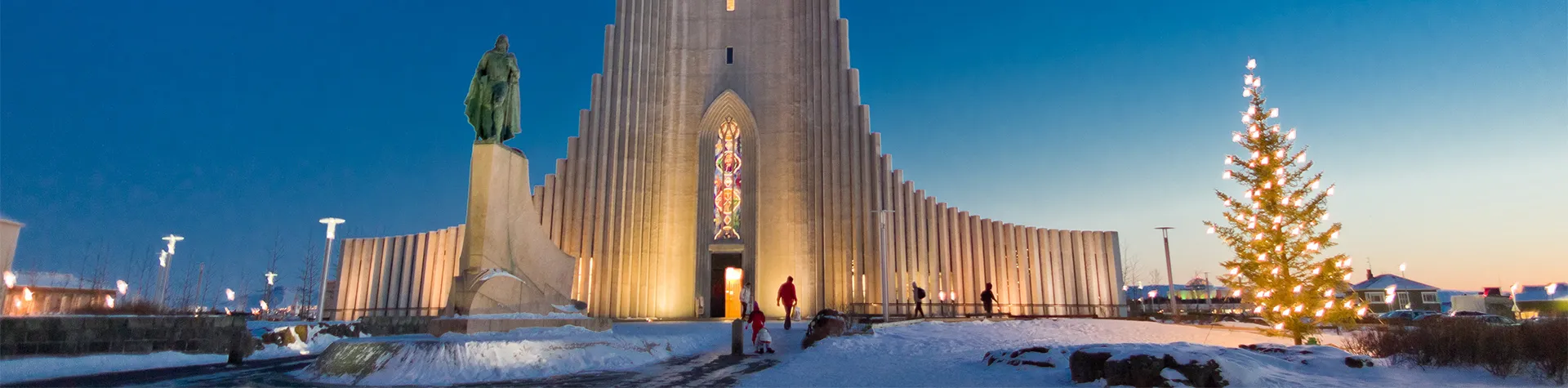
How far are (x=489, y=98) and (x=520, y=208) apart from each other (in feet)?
5.96

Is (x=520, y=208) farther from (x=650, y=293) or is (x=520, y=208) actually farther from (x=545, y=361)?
(x=650, y=293)

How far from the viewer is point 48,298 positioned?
2373cm

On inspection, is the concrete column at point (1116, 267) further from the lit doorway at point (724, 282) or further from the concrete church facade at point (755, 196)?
the lit doorway at point (724, 282)

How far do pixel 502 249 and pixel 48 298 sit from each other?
69.9ft

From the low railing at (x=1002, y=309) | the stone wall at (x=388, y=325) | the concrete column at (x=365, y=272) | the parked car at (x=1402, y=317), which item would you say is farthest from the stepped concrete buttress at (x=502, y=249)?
the concrete column at (x=365, y=272)

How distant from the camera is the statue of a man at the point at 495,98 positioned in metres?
12.5

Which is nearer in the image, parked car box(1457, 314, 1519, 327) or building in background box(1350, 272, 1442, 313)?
parked car box(1457, 314, 1519, 327)

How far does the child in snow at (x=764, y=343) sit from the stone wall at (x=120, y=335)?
7471 mm

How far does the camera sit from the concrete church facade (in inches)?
1112

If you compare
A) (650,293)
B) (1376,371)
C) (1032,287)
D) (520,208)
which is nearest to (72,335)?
(520,208)

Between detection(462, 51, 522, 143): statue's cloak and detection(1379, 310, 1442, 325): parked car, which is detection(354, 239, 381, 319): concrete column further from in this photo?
detection(1379, 310, 1442, 325): parked car

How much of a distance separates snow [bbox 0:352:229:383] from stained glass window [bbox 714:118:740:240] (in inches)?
786

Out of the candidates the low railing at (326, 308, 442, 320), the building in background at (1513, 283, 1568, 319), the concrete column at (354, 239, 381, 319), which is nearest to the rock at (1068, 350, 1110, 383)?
the low railing at (326, 308, 442, 320)

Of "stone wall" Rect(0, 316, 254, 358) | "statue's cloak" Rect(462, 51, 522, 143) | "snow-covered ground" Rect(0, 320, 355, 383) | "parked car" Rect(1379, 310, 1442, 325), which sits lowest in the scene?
"snow-covered ground" Rect(0, 320, 355, 383)
